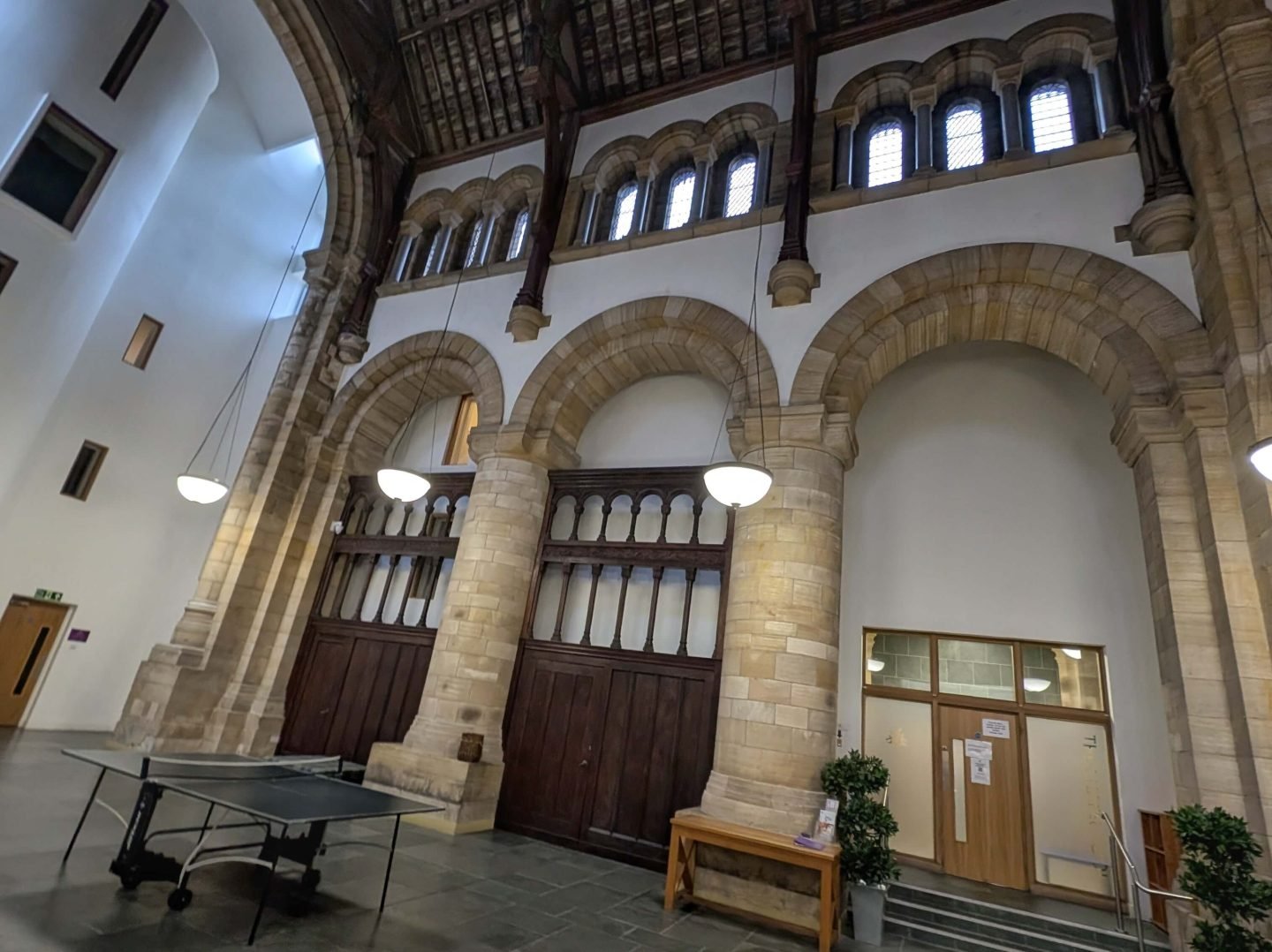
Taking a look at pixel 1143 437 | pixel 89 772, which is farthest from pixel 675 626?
pixel 89 772

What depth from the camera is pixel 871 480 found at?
7.31 metres

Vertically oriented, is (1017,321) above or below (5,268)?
above

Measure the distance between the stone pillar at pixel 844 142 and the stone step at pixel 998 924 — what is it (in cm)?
704

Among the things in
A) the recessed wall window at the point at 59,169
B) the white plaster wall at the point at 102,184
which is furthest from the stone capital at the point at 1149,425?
the recessed wall window at the point at 59,169

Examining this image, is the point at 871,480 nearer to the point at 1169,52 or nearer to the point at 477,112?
the point at 1169,52

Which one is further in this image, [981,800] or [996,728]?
[996,728]

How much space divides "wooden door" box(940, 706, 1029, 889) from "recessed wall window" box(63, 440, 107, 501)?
10.7m

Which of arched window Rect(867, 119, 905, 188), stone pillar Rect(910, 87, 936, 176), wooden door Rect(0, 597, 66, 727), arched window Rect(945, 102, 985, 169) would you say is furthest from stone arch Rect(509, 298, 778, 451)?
wooden door Rect(0, 597, 66, 727)

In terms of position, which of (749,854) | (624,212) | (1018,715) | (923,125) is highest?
(923,125)

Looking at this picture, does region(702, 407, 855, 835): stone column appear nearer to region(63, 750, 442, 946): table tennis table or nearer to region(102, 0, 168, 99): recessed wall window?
region(63, 750, 442, 946): table tennis table

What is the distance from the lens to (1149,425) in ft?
17.1

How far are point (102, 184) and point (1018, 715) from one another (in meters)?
12.7

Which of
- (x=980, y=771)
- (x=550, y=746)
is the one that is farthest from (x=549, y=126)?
(x=980, y=771)

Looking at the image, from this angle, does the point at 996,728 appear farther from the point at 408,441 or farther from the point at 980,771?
the point at 408,441
